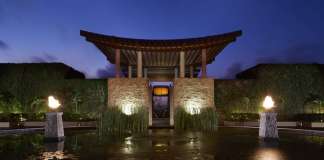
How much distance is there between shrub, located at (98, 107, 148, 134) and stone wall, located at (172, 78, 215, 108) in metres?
4.13

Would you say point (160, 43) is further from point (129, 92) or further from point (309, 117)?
point (309, 117)

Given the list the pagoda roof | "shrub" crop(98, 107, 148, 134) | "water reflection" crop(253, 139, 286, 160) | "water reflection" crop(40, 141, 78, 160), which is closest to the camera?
"water reflection" crop(253, 139, 286, 160)

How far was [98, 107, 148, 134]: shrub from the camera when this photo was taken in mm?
15031

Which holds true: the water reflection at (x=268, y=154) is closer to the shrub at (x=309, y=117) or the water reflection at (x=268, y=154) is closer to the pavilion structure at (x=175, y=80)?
the pavilion structure at (x=175, y=80)

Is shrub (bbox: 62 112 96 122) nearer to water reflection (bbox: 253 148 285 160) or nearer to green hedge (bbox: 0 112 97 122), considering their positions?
green hedge (bbox: 0 112 97 122)

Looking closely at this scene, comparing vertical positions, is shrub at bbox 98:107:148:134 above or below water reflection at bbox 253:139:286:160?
above

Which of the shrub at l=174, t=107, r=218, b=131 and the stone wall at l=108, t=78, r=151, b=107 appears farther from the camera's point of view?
the stone wall at l=108, t=78, r=151, b=107

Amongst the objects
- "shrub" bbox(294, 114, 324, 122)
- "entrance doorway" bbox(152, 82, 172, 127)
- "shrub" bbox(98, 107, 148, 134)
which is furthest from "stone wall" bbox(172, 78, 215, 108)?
"entrance doorway" bbox(152, 82, 172, 127)

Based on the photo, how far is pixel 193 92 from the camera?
750 inches

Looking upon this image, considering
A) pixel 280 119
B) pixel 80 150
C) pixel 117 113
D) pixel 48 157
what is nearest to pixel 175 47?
pixel 117 113

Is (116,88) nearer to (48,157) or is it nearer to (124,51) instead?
(124,51)

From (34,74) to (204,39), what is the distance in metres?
13.9

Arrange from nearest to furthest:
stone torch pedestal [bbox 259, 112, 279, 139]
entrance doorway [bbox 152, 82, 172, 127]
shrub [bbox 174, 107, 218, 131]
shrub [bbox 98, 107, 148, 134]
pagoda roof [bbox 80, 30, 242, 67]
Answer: stone torch pedestal [bbox 259, 112, 279, 139] < shrub [bbox 98, 107, 148, 134] < shrub [bbox 174, 107, 218, 131] < pagoda roof [bbox 80, 30, 242, 67] < entrance doorway [bbox 152, 82, 172, 127]

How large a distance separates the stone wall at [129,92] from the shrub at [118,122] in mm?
3339
